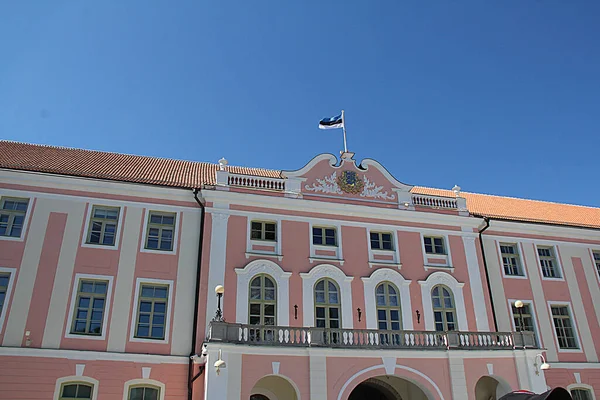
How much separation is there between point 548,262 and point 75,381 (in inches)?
781

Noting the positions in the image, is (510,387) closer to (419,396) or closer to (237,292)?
(419,396)

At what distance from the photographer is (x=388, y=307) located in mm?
19969

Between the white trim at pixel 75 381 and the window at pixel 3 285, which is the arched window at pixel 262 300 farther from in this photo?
the window at pixel 3 285

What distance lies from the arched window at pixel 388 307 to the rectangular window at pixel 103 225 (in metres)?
10.1

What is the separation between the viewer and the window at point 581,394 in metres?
20.6

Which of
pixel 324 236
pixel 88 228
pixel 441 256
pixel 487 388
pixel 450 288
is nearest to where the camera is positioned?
pixel 88 228

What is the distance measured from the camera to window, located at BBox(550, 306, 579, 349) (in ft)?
71.0

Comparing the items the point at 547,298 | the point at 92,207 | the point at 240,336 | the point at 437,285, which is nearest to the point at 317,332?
the point at 240,336

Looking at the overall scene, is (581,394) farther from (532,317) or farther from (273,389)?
(273,389)

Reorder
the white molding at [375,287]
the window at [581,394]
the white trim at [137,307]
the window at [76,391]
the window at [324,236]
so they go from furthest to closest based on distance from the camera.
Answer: the window at [581,394], the window at [324,236], the white molding at [375,287], the white trim at [137,307], the window at [76,391]

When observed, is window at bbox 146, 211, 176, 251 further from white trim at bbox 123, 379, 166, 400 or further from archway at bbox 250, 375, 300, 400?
archway at bbox 250, 375, 300, 400

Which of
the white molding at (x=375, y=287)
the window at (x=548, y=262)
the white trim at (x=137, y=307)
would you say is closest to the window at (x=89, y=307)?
the white trim at (x=137, y=307)

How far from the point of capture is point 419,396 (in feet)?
63.5

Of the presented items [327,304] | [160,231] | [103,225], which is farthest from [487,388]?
[103,225]
